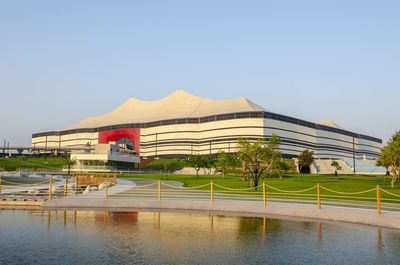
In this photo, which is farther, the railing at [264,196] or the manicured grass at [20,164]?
the manicured grass at [20,164]

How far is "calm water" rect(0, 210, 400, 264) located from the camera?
8.73 meters

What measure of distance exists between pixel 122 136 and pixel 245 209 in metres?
145

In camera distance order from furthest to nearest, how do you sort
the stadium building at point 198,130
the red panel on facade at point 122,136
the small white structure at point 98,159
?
the red panel on facade at point 122,136, the stadium building at point 198,130, the small white structure at point 98,159

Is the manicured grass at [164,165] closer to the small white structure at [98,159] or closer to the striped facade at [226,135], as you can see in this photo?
the small white structure at [98,159]

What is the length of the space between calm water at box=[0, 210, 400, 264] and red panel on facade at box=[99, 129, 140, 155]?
14054cm

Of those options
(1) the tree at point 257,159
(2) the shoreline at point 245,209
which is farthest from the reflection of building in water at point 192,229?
(1) the tree at point 257,159

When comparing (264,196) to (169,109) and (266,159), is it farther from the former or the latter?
(169,109)

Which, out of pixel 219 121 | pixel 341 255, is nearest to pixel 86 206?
pixel 341 255

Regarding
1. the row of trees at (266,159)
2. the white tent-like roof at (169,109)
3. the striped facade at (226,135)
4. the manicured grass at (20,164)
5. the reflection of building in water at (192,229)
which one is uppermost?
the white tent-like roof at (169,109)

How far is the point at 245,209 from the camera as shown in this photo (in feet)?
60.1

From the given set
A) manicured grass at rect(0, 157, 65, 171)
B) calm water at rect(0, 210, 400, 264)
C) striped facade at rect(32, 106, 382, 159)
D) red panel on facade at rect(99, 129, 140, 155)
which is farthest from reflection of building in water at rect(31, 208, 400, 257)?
red panel on facade at rect(99, 129, 140, 155)

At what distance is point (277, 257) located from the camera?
29.4 feet

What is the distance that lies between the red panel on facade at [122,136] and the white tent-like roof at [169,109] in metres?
6.28

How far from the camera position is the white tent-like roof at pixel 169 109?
146m
